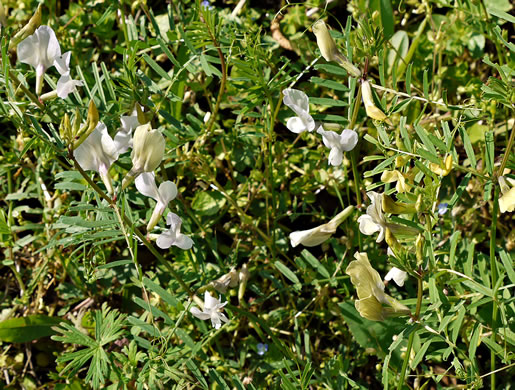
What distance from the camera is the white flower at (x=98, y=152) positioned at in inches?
53.9

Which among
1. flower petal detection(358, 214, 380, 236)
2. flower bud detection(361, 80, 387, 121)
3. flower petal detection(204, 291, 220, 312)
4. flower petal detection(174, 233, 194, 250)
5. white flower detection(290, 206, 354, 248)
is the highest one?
flower bud detection(361, 80, 387, 121)

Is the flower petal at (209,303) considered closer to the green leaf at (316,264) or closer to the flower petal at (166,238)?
the flower petal at (166,238)

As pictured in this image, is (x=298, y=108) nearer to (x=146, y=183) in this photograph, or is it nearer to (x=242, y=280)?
(x=146, y=183)

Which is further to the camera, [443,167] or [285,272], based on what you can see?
[285,272]

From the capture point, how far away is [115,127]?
1.89m

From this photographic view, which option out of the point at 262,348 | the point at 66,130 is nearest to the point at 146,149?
→ the point at 66,130

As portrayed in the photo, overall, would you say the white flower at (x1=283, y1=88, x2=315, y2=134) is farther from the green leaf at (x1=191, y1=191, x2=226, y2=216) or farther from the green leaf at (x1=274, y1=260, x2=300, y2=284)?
the green leaf at (x1=191, y1=191, x2=226, y2=216)

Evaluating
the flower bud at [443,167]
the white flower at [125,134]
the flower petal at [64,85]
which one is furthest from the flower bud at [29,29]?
the flower bud at [443,167]

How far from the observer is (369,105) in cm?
141

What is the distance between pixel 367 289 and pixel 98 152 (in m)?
0.65

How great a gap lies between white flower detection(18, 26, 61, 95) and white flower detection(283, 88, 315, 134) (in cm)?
59

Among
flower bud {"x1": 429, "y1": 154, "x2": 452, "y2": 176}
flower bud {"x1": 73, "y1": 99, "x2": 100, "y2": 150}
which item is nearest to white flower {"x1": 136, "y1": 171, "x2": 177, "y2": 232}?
flower bud {"x1": 73, "y1": 99, "x2": 100, "y2": 150}

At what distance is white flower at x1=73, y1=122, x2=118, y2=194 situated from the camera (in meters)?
1.37

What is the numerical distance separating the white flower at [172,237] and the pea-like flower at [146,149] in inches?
4.7
